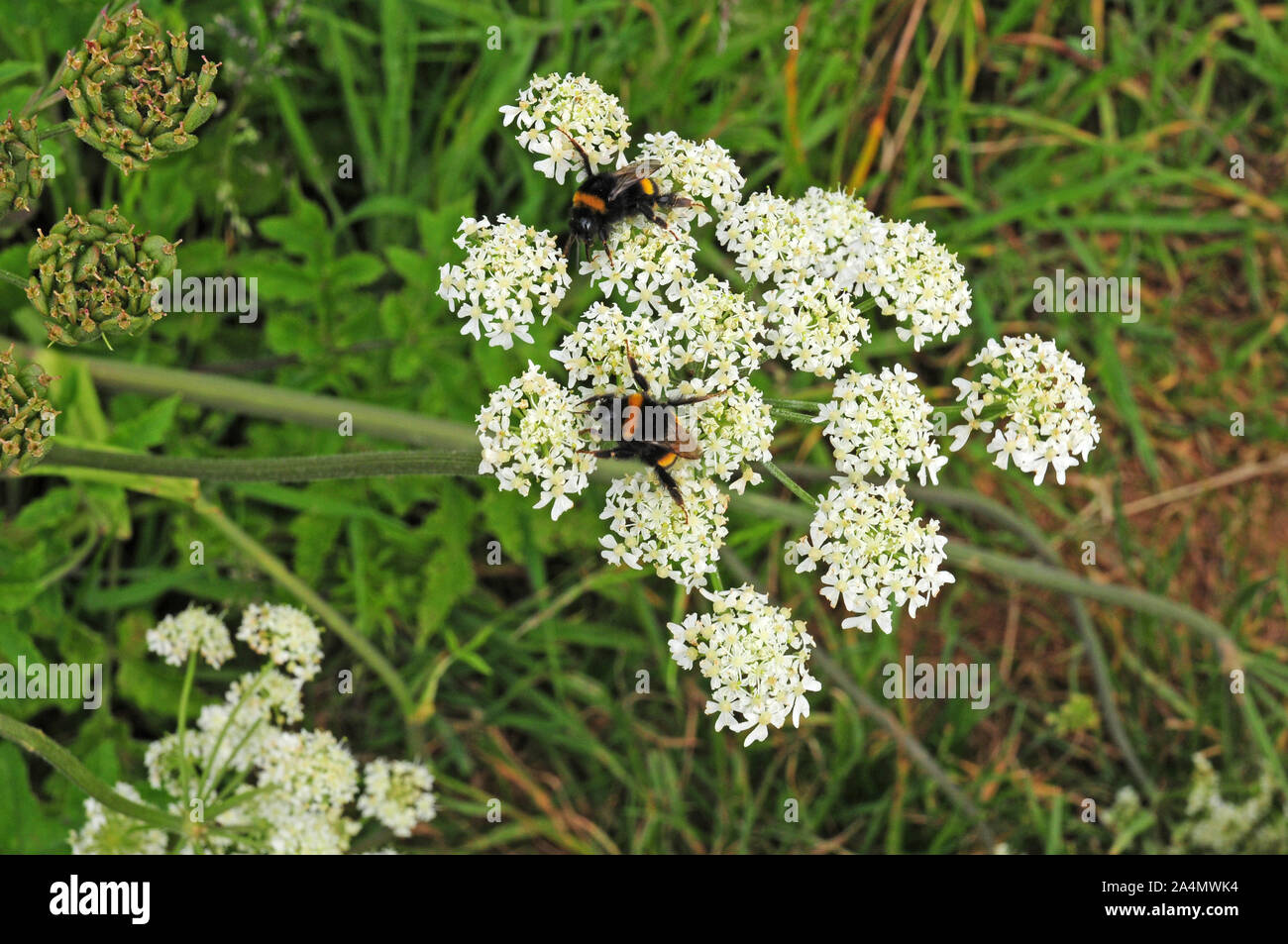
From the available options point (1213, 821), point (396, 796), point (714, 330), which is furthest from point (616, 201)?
point (1213, 821)

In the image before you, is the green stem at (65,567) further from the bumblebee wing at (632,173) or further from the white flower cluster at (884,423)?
the white flower cluster at (884,423)

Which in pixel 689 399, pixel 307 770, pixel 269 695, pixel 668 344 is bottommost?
pixel 307 770

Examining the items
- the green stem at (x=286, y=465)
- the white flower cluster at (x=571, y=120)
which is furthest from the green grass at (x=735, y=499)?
the white flower cluster at (x=571, y=120)

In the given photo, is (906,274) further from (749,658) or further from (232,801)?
(232,801)

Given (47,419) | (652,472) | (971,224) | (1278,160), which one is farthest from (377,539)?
(1278,160)

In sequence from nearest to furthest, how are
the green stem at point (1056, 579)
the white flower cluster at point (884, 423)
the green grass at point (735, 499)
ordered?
the white flower cluster at point (884, 423) < the green stem at point (1056, 579) < the green grass at point (735, 499)
